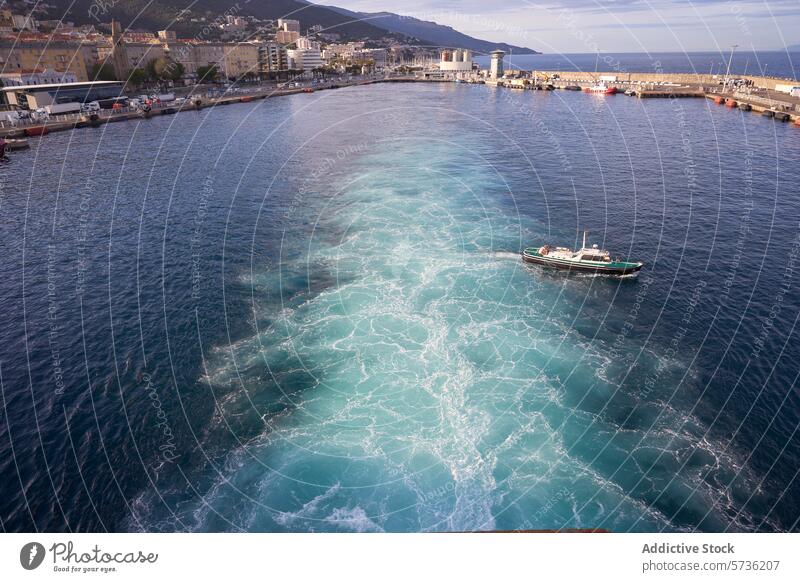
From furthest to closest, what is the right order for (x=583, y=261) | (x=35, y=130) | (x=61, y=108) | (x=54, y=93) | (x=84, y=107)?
(x=84, y=107) < (x=54, y=93) < (x=61, y=108) < (x=35, y=130) < (x=583, y=261)

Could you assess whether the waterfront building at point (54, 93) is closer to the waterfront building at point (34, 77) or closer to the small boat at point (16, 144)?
the waterfront building at point (34, 77)

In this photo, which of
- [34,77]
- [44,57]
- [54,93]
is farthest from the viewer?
[44,57]

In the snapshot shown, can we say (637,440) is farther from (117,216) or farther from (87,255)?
(117,216)

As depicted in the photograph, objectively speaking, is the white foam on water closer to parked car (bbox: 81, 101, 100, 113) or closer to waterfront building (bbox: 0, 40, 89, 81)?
parked car (bbox: 81, 101, 100, 113)

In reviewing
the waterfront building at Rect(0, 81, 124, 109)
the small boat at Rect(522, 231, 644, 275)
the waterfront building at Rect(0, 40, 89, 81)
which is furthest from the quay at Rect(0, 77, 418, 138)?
the small boat at Rect(522, 231, 644, 275)

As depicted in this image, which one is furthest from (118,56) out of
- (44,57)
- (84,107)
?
(84,107)

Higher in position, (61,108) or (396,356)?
(61,108)

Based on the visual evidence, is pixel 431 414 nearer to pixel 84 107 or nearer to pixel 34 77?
pixel 84 107
